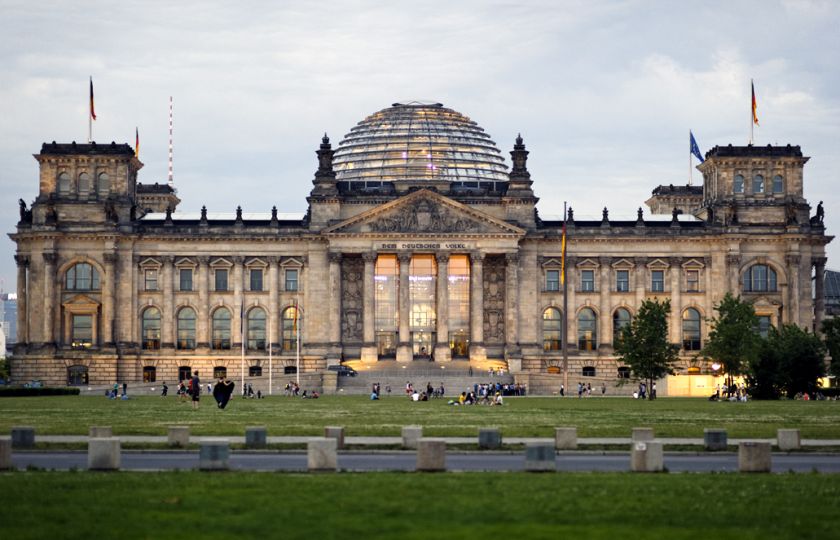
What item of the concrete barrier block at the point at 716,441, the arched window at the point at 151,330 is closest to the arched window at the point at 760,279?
the arched window at the point at 151,330

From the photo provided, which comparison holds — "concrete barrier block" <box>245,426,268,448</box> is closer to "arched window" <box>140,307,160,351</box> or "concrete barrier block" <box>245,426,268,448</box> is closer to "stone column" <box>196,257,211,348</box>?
"stone column" <box>196,257,211,348</box>

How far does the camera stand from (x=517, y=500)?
102ft

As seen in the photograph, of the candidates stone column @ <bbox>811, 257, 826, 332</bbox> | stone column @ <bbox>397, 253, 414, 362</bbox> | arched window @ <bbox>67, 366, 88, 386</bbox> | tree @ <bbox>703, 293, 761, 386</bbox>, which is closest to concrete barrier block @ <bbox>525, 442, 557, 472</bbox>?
tree @ <bbox>703, 293, 761, 386</bbox>

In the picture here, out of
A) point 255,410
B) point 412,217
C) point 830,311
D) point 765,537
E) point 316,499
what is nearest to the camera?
point 765,537

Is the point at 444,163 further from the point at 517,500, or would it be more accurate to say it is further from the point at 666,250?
the point at 517,500

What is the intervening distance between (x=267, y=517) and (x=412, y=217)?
117921mm

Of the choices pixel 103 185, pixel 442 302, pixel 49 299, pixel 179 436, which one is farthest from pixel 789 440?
→ pixel 103 185

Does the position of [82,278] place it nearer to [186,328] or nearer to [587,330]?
[186,328]

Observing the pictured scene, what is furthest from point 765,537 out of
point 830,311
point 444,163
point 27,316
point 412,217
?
point 830,311

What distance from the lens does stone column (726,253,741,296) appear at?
484 ft

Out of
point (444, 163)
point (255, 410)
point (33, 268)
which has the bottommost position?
point (255, 410)

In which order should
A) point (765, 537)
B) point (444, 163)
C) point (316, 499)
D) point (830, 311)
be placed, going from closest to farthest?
point (765, 537), point (316, 499), point (444, 163), point (830, 311)

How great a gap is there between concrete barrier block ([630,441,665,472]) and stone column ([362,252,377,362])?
106 metres

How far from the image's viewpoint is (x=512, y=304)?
146750 millimetres
